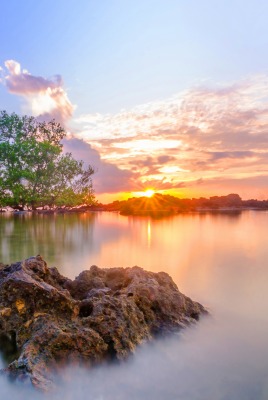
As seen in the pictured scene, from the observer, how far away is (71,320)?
14.8 feet

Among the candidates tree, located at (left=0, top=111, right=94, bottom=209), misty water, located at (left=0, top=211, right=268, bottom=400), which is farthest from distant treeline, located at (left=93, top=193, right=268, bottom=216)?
misty water, located at (left=0, top=211, right=268, bottom=400)

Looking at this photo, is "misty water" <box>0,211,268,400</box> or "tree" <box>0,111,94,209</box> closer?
"misty water" <box>0,211,268,400</box>

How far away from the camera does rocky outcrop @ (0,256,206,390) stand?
3.74 m

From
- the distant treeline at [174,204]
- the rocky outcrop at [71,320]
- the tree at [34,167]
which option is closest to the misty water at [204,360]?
the rocky outcrop at [71,320]

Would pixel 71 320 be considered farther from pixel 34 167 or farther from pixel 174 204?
pixel 174 204

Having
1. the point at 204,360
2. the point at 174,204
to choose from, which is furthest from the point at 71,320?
the point at 174,204

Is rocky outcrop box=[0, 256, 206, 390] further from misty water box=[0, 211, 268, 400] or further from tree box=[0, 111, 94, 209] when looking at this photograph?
tree box=[0, 111, 94, 209]

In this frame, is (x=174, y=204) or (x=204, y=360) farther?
(x=174, y=204)

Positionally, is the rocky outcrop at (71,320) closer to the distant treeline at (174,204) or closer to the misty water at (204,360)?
the misty water at (204,360)

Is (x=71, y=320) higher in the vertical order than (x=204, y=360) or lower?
higher

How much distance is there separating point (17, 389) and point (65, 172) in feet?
110

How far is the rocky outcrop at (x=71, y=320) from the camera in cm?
374

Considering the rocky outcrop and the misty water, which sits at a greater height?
the rocky outcrop

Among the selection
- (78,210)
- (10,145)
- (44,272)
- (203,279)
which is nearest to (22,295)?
(44,272)
